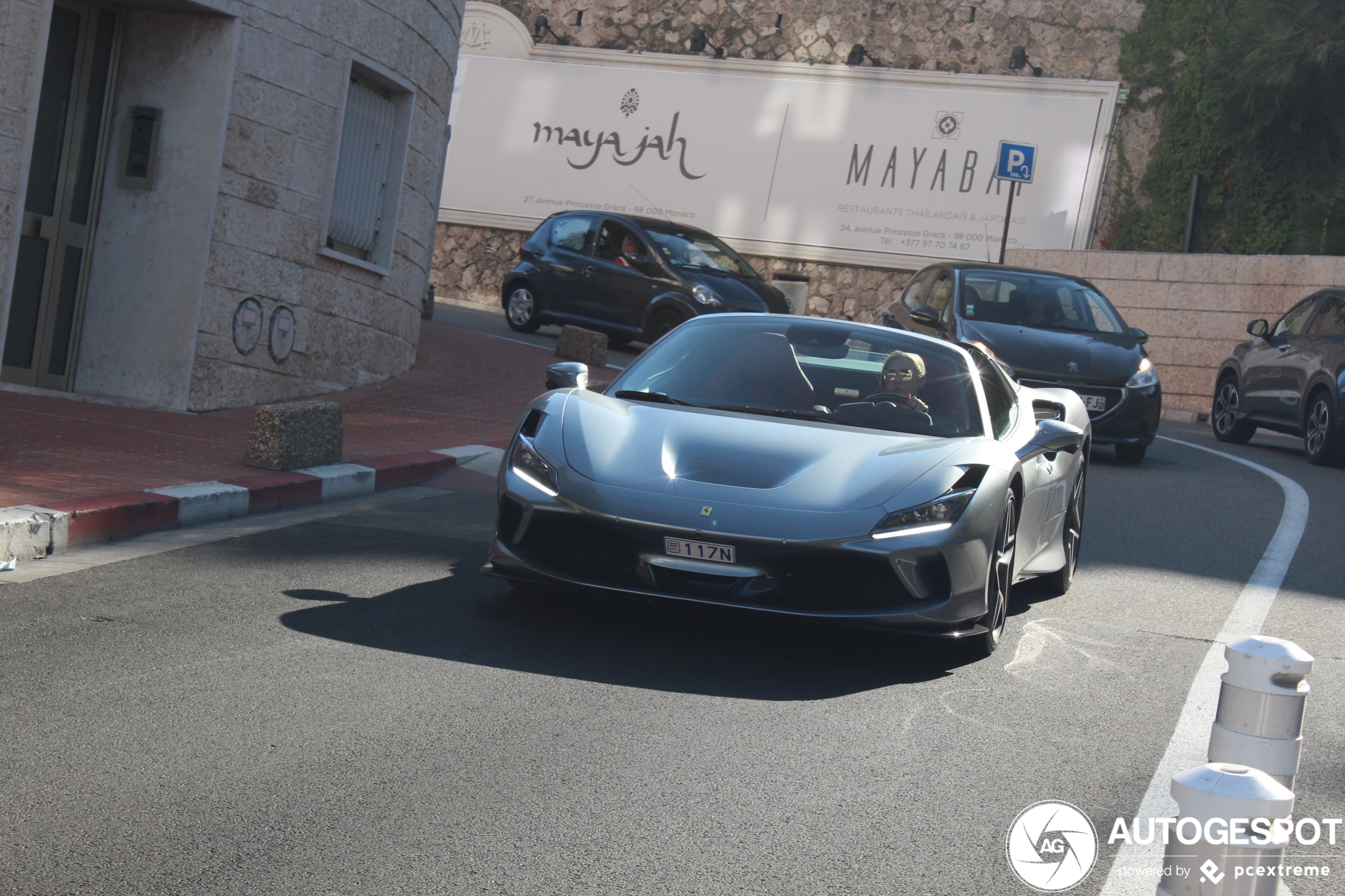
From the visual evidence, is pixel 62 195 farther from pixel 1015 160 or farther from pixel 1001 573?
pixel 1015 160

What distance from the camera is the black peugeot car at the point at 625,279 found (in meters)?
17.9

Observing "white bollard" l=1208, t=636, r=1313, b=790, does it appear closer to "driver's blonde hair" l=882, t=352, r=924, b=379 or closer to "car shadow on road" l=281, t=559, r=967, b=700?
"car shadow on road" l=281, t=559, r=967, b=700

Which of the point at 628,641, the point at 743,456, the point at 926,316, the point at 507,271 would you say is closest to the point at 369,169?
the point at 926,316

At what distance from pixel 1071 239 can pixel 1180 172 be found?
2.05 meters

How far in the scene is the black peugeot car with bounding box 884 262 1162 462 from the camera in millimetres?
11977

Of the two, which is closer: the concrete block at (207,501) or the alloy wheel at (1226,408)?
the concrete block at (207,501)

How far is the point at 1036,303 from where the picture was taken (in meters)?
13.2

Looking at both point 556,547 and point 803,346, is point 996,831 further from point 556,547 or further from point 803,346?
point 803,346

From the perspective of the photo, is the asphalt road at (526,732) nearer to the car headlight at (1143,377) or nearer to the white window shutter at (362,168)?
the car headlight at (1143,377)

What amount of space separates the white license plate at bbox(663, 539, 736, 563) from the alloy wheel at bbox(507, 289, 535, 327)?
15161mm

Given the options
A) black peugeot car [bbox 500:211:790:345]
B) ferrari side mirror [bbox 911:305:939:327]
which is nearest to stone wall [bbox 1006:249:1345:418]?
black peugeot car [bbox 500:211:790:345]

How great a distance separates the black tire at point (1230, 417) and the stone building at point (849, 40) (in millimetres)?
8646

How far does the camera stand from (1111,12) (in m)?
24.6

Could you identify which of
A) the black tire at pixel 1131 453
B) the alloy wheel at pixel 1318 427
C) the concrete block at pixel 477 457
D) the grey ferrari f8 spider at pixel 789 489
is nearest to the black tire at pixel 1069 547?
the grey ferrari f8 spider at pixel 789 489
